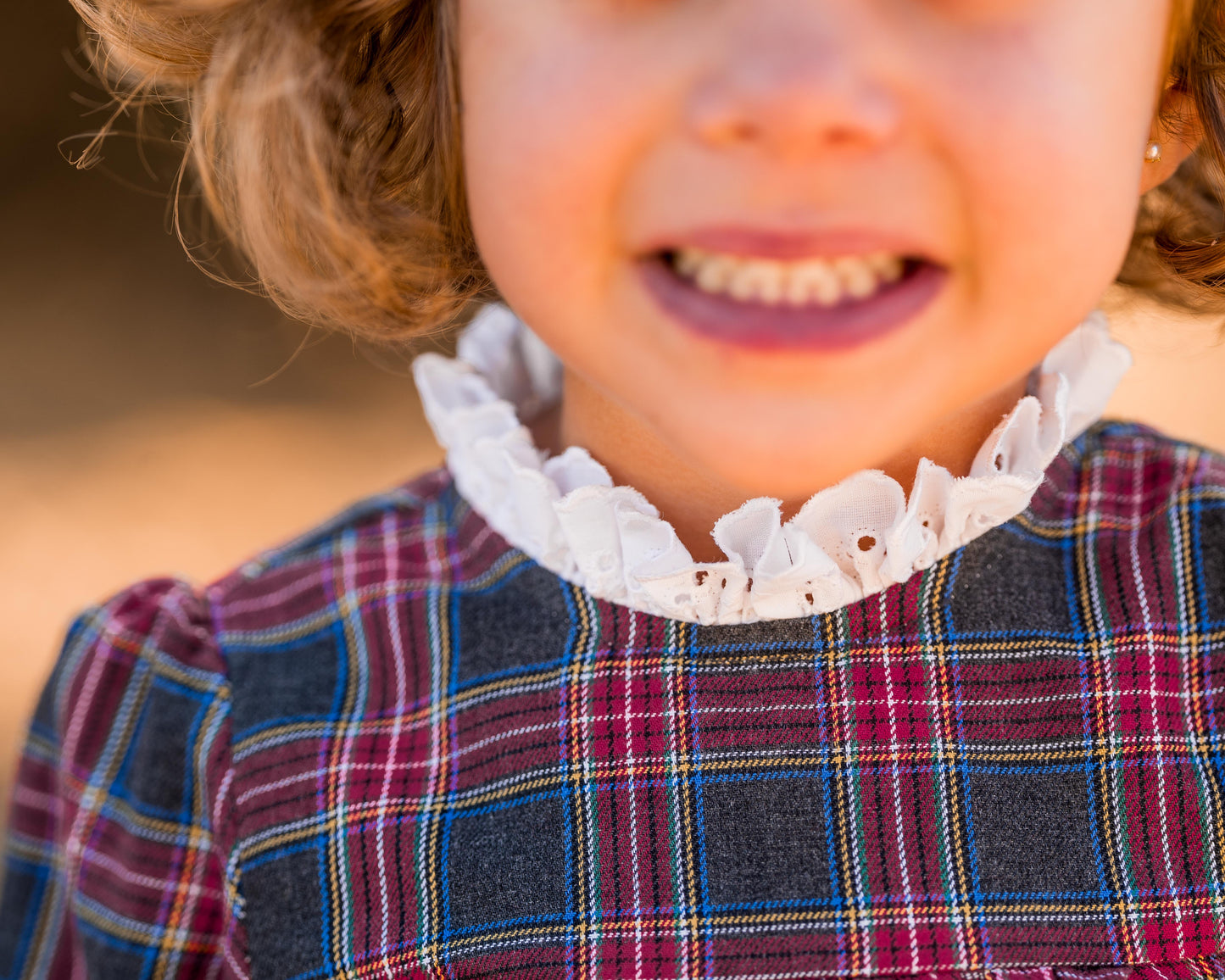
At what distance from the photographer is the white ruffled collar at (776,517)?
0.56m

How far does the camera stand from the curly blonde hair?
598 mm

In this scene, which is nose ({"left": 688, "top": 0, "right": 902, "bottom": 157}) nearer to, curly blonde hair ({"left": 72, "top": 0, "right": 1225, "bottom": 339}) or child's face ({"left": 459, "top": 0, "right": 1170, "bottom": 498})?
child's face ({"left": 459, "top": 0, "right": 1170, "bottom": 498})

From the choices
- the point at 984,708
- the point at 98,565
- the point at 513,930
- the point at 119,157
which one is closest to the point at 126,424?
the point at 98,565

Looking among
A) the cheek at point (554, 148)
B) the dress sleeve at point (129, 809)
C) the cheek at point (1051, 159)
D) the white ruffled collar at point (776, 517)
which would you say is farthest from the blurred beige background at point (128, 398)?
the cheek at point (1051, 159)

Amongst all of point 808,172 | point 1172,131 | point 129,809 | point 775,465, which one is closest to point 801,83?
point 808,172

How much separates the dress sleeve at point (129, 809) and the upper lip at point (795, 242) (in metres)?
0.40

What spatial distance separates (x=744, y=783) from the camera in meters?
0.58

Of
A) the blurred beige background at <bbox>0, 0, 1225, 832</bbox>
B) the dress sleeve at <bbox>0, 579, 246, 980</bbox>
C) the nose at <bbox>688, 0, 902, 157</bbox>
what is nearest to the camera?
the nose at <bbox>688, 0, 902, 157</bbox>

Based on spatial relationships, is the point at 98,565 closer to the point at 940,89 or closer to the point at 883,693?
the point at 883,693

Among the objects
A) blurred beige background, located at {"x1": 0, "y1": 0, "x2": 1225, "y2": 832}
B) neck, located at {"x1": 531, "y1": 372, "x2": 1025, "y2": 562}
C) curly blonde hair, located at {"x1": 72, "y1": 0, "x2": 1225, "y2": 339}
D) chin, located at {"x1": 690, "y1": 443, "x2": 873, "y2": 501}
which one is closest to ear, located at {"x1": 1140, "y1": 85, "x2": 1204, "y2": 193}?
curly blonde hair, located at {"x1": 72, "y1": 0, "x2": 1225, "y2": 339}

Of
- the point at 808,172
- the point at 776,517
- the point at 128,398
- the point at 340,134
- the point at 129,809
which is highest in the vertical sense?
the point at 128,398

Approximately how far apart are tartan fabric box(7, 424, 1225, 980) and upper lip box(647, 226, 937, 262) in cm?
20

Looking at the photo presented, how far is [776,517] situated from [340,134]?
0.31m

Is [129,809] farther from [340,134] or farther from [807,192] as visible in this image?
[807,192]
